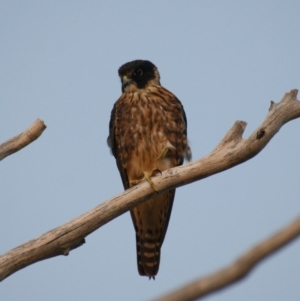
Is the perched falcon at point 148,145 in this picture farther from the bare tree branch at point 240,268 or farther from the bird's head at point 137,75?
the bare tree branch at point 240,268

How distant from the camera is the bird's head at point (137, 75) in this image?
15.4ft

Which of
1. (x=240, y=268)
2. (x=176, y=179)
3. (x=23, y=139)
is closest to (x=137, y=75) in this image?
(x=176, y=179)

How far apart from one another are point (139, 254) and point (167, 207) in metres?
0.47

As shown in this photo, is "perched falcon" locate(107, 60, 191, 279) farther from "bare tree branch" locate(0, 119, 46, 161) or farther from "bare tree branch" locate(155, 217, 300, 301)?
"bare tree branch" locate(155, 217, 300, 301)

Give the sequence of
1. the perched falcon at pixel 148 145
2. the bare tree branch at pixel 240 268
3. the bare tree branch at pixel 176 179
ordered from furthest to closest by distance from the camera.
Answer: the perched falcon at pixel 148 145, the bare tree branch at pixel 176 179, the bare tree branch at pixel 240 268

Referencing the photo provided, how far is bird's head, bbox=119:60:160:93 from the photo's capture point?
4.70 m

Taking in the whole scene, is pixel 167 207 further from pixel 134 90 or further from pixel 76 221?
pixel 76 221

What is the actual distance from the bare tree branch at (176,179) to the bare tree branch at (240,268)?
8.06 ft

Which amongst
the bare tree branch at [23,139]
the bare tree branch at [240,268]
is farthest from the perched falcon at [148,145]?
the bare tree branch at [240,268]

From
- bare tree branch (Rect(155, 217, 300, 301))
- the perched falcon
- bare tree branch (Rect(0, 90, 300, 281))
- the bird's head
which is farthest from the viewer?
the bird's head

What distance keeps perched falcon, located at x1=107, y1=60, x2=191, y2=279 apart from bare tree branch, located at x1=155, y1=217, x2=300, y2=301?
3.46 m

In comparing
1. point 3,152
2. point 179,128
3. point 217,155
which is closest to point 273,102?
point 217,155

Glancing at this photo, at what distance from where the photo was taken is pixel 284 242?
64 centimetres

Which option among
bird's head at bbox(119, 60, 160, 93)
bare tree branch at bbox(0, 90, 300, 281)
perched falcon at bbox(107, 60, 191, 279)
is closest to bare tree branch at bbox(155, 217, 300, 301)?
bare tree branch at bbox(0, 90, 300, 281)
